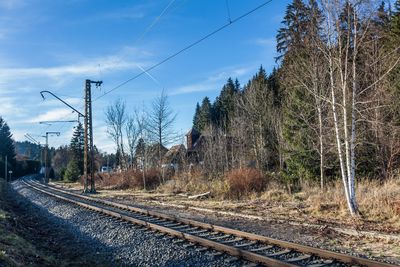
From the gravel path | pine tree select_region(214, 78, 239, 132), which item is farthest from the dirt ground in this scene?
pine tree select_region(214, 78, 239, 132)

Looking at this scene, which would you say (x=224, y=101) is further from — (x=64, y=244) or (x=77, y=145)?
(x=64, y=244)

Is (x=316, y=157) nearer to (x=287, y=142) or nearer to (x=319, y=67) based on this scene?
(x=287, y=142)

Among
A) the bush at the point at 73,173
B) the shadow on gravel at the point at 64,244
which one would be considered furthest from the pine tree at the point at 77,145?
the shadow on gravel at the point at 64,244

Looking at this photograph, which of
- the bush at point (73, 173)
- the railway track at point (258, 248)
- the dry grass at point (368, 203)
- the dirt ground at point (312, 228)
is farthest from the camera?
the bush at point (73, 173)

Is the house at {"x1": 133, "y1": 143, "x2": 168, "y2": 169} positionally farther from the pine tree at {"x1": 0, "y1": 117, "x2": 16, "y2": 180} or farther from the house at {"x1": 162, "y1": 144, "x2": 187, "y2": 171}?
the pine tree at {"x1": 0, "y1": 117, "x2": 16, "y2": 180}

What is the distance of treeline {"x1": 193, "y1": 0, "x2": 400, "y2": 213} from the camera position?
13375 millimetres

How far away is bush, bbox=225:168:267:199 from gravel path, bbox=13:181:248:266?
8.35 meters

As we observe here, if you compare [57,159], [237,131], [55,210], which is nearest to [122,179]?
[237,131]

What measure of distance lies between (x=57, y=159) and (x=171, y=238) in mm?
145283

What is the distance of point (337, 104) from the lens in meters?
13.1

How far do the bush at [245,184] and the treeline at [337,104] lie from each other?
2.57 meters

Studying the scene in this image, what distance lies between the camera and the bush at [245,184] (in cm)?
2147

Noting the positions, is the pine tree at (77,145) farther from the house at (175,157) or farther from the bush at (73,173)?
the house at (175,157)

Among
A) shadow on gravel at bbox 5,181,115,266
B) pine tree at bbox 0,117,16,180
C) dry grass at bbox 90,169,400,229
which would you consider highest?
pine tree at bbox 0,117,16,180
